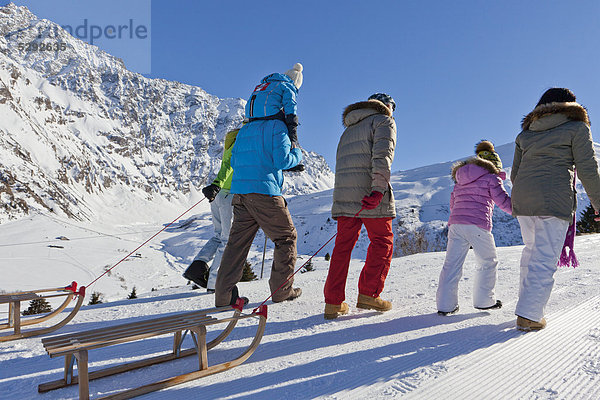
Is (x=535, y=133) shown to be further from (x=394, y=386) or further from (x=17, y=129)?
(x=17, y=129)

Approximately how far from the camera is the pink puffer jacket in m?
3.19

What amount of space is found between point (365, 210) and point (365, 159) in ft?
1.42

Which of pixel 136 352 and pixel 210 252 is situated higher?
pixel 210 252

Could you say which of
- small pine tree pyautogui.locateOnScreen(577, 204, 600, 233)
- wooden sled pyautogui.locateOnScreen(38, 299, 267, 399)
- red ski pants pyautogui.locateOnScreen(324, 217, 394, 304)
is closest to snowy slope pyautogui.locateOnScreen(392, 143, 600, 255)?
small pine tree pyautogui.locateOnScreen(577, 204, 600, 233)

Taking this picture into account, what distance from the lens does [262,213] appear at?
3246 mm

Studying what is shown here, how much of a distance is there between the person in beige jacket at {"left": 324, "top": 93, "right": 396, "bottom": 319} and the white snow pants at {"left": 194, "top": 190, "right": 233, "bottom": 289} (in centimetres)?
153

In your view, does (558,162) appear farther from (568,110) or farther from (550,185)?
(568,110)

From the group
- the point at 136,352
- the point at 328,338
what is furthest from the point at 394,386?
the point at 136,352

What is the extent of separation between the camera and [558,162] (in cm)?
275

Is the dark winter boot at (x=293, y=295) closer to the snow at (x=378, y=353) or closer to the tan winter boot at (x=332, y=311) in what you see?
the snow at (x=378, y=353)

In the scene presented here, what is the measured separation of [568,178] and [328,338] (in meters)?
2.09

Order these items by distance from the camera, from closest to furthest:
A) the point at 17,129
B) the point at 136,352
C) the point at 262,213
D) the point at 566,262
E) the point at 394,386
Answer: the point at 394,386 → the point at 136,352 → the point at 566,262 → the point at 262,213 → the point at 17,129

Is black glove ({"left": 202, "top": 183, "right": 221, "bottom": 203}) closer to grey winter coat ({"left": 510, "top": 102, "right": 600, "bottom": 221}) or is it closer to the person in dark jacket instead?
the person in dark jacket

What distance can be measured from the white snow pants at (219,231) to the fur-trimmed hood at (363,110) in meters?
1.68
